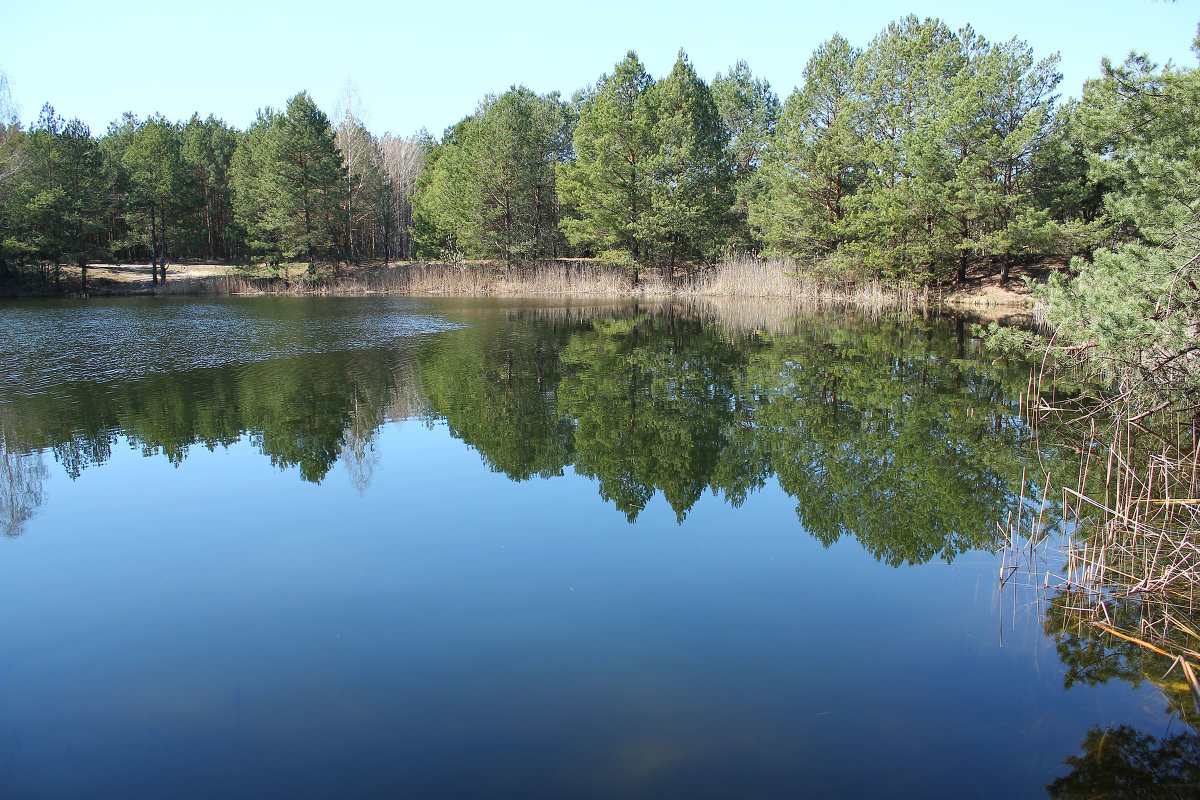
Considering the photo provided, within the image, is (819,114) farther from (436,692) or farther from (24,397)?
(436,692)

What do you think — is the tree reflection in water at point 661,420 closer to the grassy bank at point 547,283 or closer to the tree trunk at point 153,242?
the grassy bank at point 547,283

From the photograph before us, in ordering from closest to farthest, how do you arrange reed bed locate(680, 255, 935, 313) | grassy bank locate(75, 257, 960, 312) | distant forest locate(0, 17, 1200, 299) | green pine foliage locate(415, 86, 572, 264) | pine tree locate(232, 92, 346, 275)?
distant forest locate(0, 17, 1200, 299) < reed bed locate(680, 255, 935, 313) < grassy bank locate(75, 257, 960, 312) < pine tree locate(232, 92, 346, 275) < green pine foliage locate(415, 86, 572, 264)

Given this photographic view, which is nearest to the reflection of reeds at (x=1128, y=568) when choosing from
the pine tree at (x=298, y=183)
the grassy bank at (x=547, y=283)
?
the grassy bank at (x=547, y=283)

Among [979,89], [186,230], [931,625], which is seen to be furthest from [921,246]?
[186,230]

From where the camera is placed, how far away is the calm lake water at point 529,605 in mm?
3291

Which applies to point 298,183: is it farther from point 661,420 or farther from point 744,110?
point 661,420

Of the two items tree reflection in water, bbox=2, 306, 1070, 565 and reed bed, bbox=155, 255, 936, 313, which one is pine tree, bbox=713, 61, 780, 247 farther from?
tree reflection in water, bbox=2, 306, 1070, 565

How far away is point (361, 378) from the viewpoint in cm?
1238

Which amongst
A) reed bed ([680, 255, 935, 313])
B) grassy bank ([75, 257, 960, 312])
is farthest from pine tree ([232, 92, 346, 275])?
reed bed ([680, 255, 935, 313])

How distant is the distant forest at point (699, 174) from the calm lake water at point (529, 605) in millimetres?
6247

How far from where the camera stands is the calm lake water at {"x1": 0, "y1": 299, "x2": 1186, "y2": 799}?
10.8ft

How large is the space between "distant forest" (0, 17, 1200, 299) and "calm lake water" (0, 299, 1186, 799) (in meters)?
6.25

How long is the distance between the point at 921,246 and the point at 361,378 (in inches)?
774

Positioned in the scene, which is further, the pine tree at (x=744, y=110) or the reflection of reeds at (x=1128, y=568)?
the pine tree at (x=744, y=110)
